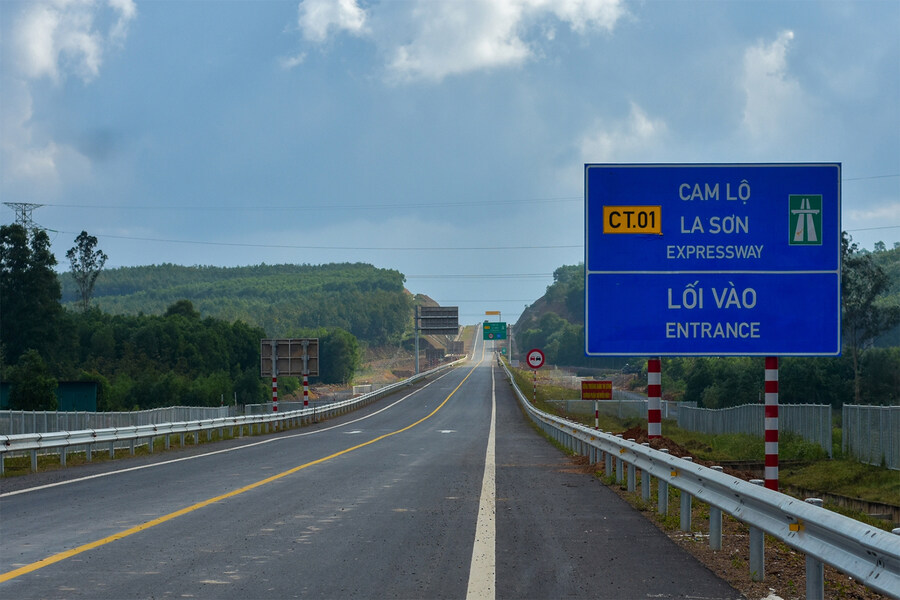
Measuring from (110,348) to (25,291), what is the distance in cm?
2991

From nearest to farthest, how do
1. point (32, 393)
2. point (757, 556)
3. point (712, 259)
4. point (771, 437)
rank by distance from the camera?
point (757, 556) → point (771, 437) → point (712, 259) → point (32, 393)

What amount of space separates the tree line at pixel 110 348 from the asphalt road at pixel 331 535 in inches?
1813

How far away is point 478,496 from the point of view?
15500mm

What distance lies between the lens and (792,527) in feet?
24.8

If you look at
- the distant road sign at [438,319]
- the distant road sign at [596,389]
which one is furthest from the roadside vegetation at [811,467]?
the distant road sign at [438,319]

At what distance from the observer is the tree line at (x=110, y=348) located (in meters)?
99.1

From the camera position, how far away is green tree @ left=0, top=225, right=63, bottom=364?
331 feet

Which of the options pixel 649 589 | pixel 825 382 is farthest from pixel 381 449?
pixel 825 382

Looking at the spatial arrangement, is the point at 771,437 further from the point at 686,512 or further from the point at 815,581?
the point at 815,581

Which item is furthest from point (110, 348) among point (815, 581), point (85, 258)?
point (815, 581)

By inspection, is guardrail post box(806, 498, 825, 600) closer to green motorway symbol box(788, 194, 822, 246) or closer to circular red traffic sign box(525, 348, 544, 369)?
green motorway symbol box(788, 194, 822, 246)

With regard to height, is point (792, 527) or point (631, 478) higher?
point (792, 527)

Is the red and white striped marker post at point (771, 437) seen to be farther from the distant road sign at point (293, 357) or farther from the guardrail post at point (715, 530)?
the distant road sign at point (293, 357)

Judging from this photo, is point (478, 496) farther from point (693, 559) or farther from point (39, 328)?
point (39, 328)
